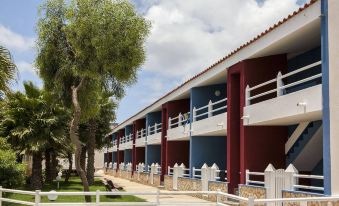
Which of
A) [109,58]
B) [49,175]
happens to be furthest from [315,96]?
[49,175]

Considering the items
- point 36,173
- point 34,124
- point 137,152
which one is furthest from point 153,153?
point 34,124

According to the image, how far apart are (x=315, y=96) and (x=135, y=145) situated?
33060 mm

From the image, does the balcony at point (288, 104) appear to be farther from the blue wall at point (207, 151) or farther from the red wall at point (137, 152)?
the red wall at point (137, 152)

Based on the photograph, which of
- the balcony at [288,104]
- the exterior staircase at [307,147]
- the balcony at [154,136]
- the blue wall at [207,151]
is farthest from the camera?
the balcony at [154,136]

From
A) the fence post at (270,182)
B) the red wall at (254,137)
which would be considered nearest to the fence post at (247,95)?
the red wall at (254,137)

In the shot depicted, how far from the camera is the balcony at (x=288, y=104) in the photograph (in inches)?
563

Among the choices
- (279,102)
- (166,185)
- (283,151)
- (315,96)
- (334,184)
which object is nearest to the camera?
(334,184)

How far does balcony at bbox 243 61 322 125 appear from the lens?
1430 centimetres

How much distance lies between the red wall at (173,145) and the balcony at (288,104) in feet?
41.8

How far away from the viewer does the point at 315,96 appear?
14.1 metres

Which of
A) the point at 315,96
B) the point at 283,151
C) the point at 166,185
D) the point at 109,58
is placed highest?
the point at 109,58

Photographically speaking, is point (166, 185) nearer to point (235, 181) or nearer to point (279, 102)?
point (235, 181)

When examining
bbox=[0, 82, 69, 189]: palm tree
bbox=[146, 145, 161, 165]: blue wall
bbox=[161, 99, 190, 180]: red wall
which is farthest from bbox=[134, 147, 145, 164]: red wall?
bbox=[0, 82, 69, 189]: palm tree

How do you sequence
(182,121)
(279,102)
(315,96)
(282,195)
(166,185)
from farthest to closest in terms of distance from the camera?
(166,185), (182,121), (279,102), (282,195), (315,96)
